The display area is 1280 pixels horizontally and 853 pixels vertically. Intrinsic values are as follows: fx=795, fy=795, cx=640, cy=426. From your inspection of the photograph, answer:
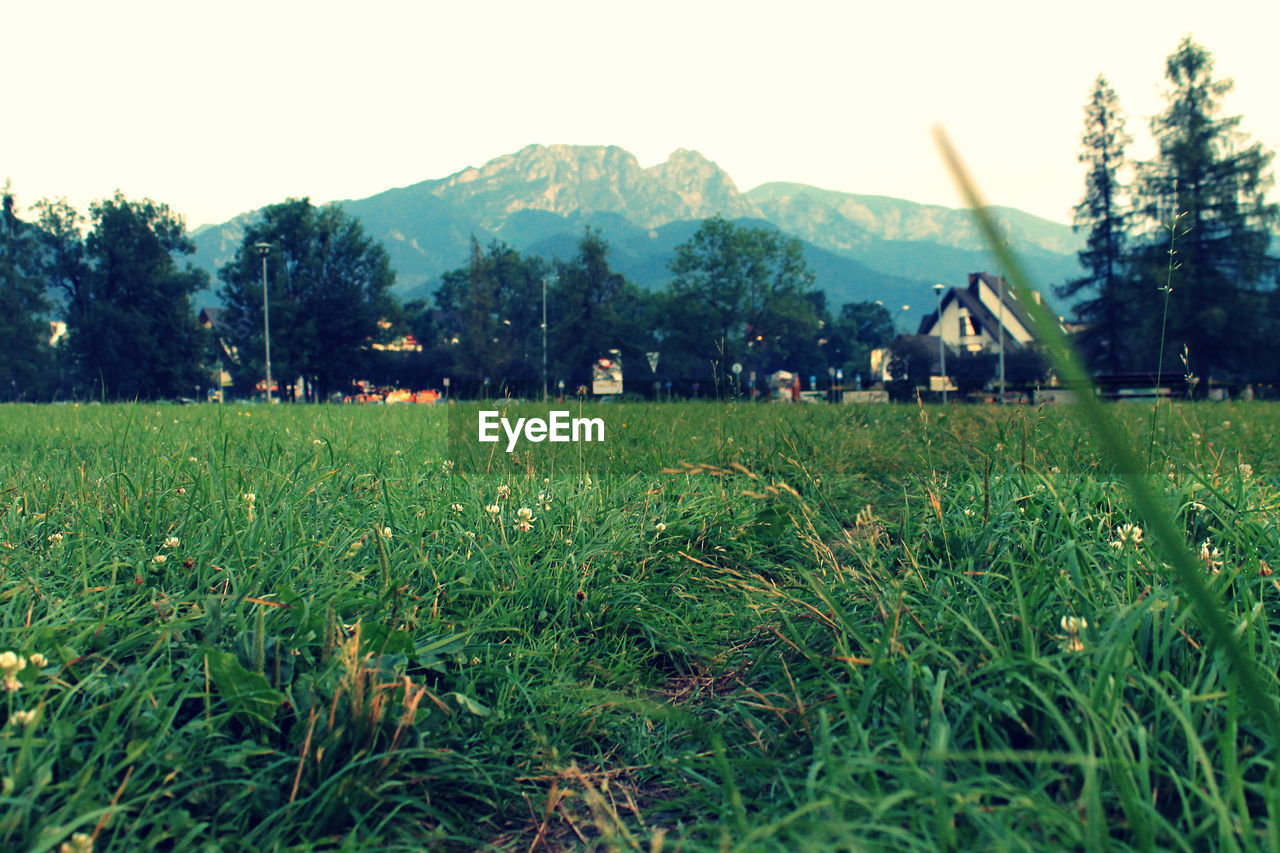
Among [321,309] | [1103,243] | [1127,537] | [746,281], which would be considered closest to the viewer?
[1127,537]

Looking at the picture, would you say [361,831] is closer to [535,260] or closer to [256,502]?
[256,502]

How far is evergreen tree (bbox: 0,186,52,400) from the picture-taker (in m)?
44.7

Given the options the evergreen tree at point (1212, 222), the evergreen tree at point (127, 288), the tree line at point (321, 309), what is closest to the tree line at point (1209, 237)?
the evergreen tree at point (1212, 222)

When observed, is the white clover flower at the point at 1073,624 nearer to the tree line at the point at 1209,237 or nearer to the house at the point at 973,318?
the tree line at the point at 1209,237

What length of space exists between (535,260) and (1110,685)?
8585 centimetres

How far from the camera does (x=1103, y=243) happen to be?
133 feet

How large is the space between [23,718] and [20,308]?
5685 cm

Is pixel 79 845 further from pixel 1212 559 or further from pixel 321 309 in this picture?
pixel 321 309

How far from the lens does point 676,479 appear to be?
4.80 m

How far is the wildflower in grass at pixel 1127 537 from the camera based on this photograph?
8.46 feet

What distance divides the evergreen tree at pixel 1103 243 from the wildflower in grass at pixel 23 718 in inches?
1682

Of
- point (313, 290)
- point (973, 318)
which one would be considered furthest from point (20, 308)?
point (973, 318)

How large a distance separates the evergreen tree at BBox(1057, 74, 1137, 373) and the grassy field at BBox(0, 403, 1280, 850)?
1595 inches

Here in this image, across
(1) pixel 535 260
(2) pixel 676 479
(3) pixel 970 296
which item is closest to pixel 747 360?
(3) pixel 970 296
